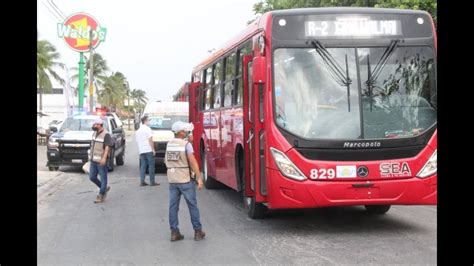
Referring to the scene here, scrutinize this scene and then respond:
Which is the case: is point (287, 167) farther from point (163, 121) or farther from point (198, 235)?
point (163, 121)

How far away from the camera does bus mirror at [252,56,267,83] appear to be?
7.43 meters

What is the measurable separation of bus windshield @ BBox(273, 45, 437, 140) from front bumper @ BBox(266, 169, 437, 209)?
0.63 m

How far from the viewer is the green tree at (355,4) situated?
46.7 ft

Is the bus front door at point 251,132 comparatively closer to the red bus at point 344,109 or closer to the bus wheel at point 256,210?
the red bus at point 344,109

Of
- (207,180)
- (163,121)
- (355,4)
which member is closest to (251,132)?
(207,180)

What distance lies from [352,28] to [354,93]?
0.92 meters

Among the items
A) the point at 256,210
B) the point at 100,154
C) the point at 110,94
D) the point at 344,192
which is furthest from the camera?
the point at 110,94

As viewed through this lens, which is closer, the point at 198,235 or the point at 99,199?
the point at 198,235

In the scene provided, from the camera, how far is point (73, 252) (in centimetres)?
698

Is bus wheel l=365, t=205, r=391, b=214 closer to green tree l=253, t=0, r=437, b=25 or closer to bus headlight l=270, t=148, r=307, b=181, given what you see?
bus headlight l=270, t=148, r=307, b=181

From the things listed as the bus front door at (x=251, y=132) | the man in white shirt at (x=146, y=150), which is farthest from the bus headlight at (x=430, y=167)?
the man in white shirt at (x=146, y=150)

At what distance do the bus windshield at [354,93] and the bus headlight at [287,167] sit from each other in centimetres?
37

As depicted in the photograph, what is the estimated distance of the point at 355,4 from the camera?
16.1 meters
